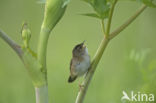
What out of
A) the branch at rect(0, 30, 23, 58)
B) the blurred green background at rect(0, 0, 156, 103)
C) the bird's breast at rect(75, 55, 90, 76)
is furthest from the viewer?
the blurred green background at rect(0, 0, 156, 103)

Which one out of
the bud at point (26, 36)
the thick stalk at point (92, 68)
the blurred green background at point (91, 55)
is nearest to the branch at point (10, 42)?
the bud at point (26, 36)

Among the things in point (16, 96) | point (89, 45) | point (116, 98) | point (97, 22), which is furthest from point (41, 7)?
point (116, 98)

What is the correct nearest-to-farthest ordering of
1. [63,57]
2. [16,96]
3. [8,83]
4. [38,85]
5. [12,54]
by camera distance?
[38,85] → [16,96] → [8,83] → [63,57] → [12,54]

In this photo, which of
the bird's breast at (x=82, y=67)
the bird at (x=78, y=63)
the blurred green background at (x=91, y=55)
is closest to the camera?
the bird's breast at (x=82, y=67)

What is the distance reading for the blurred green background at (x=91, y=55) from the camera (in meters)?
2.54

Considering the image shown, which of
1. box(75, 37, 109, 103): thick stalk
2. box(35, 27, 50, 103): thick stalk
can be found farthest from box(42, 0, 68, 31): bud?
box(75, 37, 109, 103): thick stalk

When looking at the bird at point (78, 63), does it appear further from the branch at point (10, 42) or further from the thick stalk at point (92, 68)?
the branch at point (10, 42)

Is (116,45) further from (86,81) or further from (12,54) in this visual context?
(86,81)

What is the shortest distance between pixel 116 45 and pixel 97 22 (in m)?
0.70

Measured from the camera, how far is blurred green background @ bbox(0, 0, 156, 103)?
2.54 meters

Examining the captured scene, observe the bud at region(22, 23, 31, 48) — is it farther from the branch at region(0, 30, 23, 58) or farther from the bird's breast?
the bird's breast

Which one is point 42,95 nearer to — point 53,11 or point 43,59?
point 43,59

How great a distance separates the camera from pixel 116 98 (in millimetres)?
2568

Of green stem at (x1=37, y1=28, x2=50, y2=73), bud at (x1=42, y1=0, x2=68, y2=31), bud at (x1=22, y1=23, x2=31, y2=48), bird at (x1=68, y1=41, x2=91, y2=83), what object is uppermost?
bud at (x1=42, y1=0, x2=68, y2=31)
